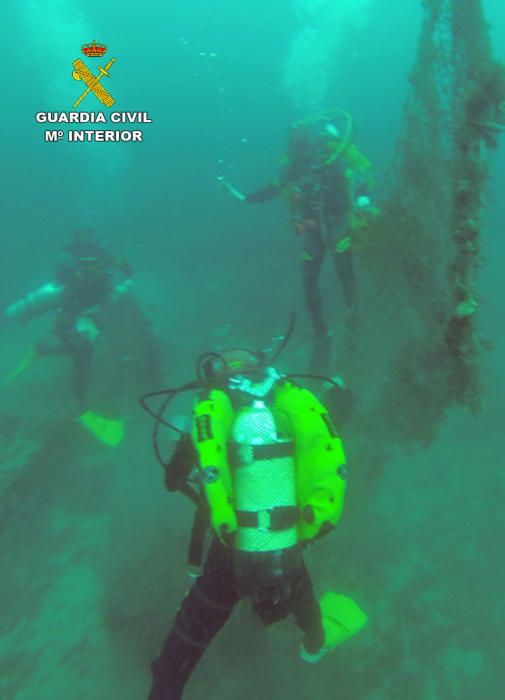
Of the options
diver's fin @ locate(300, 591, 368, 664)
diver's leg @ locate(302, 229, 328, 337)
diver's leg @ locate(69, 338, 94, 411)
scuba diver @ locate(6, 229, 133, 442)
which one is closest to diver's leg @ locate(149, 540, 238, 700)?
diver's fin @ locate(300, 591, 368, 664)

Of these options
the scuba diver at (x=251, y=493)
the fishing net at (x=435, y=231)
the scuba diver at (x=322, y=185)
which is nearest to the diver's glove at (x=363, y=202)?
the scuba diver at (x=322, y=185)

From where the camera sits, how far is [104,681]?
353 cm

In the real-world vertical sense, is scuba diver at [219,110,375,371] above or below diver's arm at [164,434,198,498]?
above

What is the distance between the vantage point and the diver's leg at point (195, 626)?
2.65 meters

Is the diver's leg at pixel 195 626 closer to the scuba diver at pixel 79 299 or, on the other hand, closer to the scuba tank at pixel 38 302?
the scuba diver at pixel 79 299

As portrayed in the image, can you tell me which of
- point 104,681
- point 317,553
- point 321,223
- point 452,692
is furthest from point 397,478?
point 104,681

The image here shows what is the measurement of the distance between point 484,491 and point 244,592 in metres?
3.71

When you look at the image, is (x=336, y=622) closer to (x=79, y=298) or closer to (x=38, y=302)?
(x=79, y=298)

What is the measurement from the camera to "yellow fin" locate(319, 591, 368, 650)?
329 centimetres

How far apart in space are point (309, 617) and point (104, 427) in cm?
425

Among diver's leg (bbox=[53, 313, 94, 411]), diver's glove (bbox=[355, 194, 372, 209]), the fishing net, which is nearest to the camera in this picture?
the fishing net

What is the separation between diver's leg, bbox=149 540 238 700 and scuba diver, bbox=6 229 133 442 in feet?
14.9

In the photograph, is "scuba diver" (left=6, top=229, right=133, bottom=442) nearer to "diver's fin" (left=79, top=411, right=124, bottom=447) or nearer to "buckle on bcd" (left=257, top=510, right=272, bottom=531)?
"diver's fin" (left=79, top=411, right=124, bottom=447)

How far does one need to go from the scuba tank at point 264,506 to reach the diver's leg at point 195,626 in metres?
0.31
